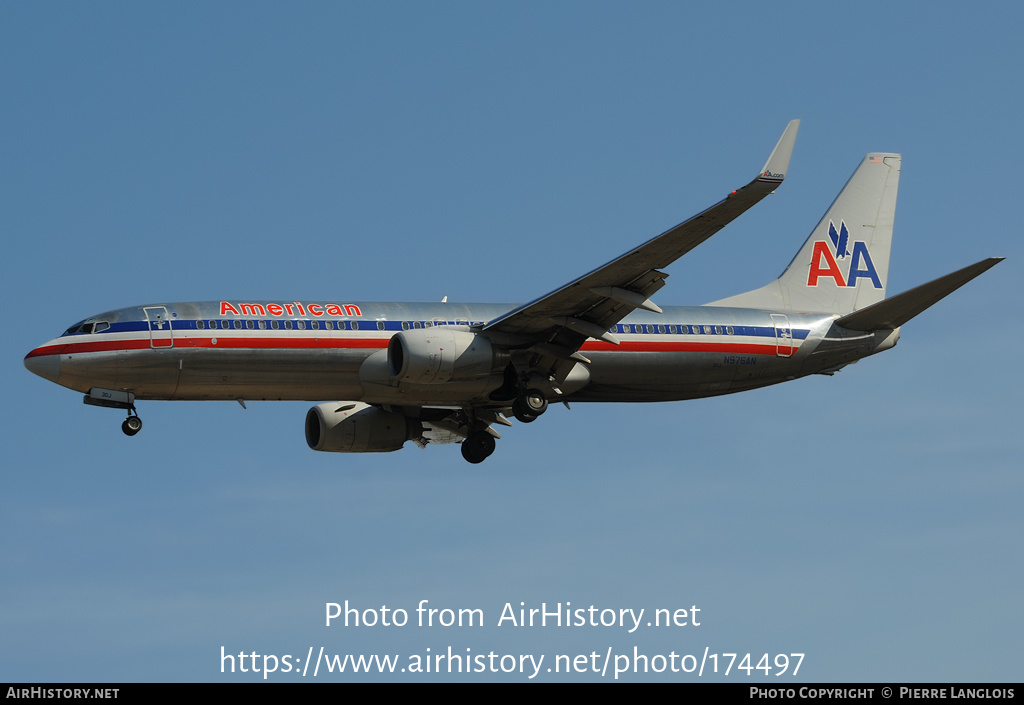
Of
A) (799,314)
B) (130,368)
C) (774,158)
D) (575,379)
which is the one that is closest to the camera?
(774,158)

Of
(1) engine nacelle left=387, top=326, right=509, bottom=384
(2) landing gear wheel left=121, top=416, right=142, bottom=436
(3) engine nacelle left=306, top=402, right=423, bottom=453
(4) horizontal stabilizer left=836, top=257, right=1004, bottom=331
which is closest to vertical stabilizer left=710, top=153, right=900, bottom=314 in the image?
(4) horizontal stabilizer left=836, top=257, right=1004, bottom=331

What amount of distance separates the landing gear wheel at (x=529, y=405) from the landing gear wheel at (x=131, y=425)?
34.3ft

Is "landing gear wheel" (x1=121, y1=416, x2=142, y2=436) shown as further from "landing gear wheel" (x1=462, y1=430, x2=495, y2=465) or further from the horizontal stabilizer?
the horizontal stabilizer

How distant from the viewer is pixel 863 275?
1970 inches

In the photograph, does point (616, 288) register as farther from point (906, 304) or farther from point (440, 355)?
point (906, 304)

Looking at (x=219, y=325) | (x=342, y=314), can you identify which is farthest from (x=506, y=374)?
(x=219, y=325)

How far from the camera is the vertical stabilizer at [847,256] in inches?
1913

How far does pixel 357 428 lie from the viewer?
47.5 metres

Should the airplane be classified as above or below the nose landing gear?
above

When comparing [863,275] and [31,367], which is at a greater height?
[863,275]

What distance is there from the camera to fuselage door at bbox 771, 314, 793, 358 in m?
46.1

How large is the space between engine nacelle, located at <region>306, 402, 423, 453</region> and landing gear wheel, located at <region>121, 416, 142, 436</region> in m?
7.31

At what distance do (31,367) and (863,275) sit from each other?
1039 inches

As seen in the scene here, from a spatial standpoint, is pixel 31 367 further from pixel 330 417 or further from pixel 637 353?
pixel 637 353
